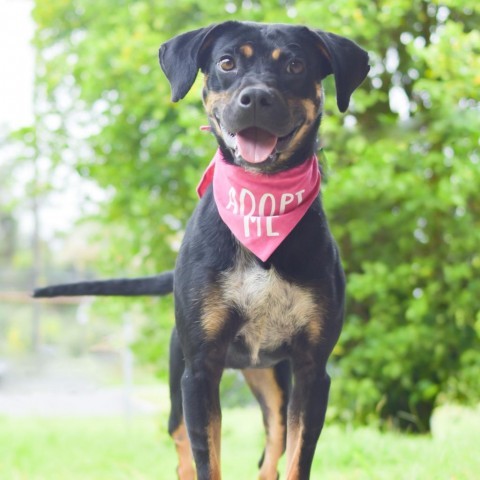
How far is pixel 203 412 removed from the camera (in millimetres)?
3303

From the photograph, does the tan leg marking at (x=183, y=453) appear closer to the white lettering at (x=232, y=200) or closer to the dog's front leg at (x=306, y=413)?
the dog's front leg at (x=306, y=413)

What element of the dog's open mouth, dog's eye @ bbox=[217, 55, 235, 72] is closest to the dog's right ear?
dog's eye @ bbox=[217, 55, 235, 72]

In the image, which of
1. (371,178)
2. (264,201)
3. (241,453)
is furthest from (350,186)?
(264,201)

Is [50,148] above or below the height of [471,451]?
above

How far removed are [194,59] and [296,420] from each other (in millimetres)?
1473

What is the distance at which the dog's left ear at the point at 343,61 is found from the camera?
338cm

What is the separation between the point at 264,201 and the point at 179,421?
1110mm

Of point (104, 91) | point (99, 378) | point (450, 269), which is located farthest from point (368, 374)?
point (99, 378)

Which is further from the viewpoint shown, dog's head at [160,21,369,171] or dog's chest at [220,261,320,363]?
dog's chest at [220,261,320,363]

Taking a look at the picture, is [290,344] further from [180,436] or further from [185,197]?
[185,197]

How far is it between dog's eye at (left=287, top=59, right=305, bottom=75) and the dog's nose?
0.23 metres

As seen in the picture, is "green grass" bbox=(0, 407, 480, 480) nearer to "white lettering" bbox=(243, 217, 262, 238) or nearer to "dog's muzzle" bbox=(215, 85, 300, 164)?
"white lettering" bbox=(243, 217, 262, 238)

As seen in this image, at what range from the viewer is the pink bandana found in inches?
132

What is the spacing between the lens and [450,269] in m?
7.30
